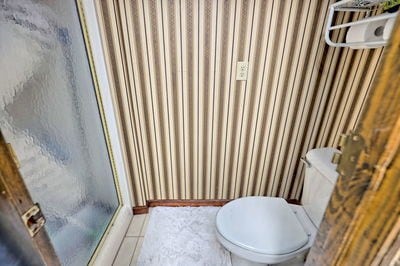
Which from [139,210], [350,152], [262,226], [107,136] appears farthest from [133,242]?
[350,152]

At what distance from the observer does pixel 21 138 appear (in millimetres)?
753

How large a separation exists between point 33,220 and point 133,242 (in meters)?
1.25

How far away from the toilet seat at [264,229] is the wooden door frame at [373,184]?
644 mm

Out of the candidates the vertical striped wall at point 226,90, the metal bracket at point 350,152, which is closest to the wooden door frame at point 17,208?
the metal bracket at point 350,152

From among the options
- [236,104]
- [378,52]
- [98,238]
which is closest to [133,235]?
[98,238]

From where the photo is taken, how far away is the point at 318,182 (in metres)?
1.09

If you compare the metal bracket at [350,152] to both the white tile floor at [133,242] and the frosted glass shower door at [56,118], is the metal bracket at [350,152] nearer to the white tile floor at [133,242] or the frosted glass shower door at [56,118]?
the frosted glass shower door at [56,118]

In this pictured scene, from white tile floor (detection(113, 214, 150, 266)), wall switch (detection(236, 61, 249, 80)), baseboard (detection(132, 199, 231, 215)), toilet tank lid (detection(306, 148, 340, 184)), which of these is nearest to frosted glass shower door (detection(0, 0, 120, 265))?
white tile floor (detection(113, 214, 150, 266))

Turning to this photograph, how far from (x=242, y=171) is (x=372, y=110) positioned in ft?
4.61

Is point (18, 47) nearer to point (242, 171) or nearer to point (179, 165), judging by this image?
point (179, 165)

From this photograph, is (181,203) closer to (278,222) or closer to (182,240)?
(182,240)

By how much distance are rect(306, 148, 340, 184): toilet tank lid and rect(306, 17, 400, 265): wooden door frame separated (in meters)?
0.68

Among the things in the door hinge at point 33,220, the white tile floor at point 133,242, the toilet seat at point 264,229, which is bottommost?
the white tile floor at point 133,242

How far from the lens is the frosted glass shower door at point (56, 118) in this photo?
0.74 m
